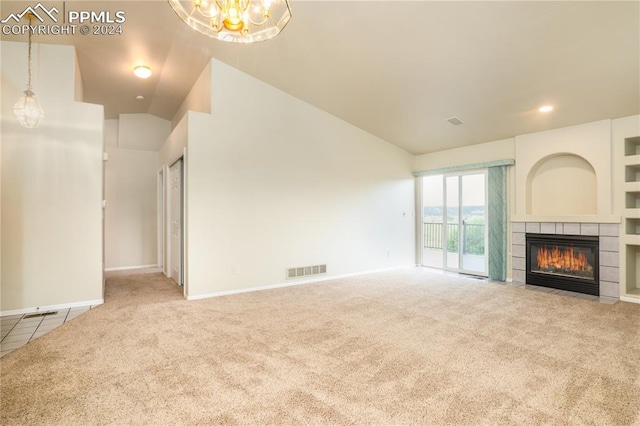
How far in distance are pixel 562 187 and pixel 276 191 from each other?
4.69 m

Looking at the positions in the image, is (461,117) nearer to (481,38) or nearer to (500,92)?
(500,92)

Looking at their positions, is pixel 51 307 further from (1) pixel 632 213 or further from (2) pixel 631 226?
(2) pixel 631 226

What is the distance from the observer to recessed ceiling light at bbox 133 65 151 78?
15.7 ft

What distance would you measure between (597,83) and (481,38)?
166 centimetres

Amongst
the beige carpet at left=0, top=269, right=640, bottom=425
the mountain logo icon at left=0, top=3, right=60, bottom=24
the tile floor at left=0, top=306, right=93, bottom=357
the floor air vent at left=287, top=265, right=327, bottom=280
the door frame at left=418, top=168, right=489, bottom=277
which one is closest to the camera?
the beige carpet at left=0, top=269, right=640, bottom=425

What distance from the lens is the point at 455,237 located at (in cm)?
642

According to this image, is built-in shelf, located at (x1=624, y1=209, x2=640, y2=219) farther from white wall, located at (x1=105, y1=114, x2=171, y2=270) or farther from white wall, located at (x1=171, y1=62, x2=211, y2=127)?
white wall, located at (x1=105, y1=114, x2=171, y2=270)

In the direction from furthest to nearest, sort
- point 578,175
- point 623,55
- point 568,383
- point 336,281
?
point 336,281 < point 578,175 < point 623,55 < point 568,383

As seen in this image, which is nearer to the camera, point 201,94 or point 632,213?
point 632,213

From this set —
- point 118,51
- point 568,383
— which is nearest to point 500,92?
point 568,383

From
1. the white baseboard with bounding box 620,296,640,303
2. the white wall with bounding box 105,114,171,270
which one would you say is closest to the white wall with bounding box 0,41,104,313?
the white wall with bounding box 105,114,171,270

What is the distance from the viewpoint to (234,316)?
12.0 feet

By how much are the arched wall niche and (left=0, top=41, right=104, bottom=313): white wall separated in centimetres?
672

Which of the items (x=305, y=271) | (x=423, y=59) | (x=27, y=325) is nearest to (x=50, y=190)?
(x=27, y=325)
